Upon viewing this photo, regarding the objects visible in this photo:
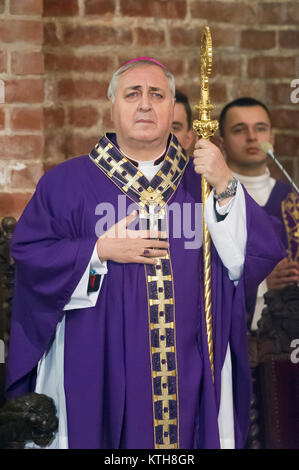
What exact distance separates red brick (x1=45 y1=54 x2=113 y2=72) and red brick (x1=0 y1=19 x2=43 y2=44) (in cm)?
29

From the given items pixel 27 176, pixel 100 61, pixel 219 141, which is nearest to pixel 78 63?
pixel 100 61

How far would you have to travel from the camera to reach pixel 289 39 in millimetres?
5355

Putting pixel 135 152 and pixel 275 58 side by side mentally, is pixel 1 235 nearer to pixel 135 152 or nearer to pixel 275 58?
pixel 135 152

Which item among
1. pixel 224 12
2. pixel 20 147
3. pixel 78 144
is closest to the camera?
pixel 20 147

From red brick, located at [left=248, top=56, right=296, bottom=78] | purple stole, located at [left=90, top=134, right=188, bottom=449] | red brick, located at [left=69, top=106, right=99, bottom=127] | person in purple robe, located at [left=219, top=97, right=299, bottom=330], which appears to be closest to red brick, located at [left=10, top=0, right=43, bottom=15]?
red brick, located at [left=69, top=106, right=99, bottom=127]

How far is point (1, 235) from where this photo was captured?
14.4ft

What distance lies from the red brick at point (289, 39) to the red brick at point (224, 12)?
7.0 inches

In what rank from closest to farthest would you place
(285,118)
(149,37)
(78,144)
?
1. (78,144)
2. (149,37)
3. (285,118)

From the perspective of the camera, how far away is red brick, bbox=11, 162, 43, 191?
15.3ft

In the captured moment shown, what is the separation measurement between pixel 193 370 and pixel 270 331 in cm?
69

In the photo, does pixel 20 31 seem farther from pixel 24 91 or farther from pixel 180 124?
pixel 180 124

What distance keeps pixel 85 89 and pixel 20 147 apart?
576 mm
